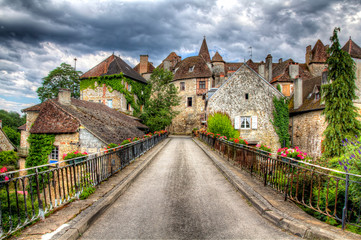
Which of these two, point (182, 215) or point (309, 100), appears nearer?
point (182, 215)

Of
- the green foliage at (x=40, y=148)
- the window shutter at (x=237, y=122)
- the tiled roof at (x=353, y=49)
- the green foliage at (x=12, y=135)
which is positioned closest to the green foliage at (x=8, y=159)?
the green foliage at (x=40, y=148)

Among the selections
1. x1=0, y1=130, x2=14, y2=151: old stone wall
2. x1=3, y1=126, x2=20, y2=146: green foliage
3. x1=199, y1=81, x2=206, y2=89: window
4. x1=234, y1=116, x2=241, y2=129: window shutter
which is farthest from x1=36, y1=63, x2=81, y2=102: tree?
x1=234, y1=116, x2=241, y2=129: window shutter

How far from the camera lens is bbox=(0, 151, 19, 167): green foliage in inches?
1105

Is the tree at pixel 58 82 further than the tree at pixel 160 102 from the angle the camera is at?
Yes

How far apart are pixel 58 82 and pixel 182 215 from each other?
50598 millimetres

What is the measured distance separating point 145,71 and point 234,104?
29099 millimetres

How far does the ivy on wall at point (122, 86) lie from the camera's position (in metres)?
39.0

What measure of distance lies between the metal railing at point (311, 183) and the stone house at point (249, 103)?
52.6 feet

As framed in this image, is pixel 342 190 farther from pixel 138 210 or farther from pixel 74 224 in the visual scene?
pixel 74 224

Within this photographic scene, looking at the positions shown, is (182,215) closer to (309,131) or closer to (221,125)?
(221,125)

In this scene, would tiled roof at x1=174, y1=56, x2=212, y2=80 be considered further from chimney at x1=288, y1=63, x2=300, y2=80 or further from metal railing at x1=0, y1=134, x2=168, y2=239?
metal railing at x1=0, y1=134, x2=168, y2=239

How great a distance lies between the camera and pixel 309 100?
26.1 metres

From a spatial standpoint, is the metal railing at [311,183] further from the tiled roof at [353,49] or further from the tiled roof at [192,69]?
the tiled roof at [192,69]

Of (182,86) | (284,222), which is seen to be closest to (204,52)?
(182,86)
